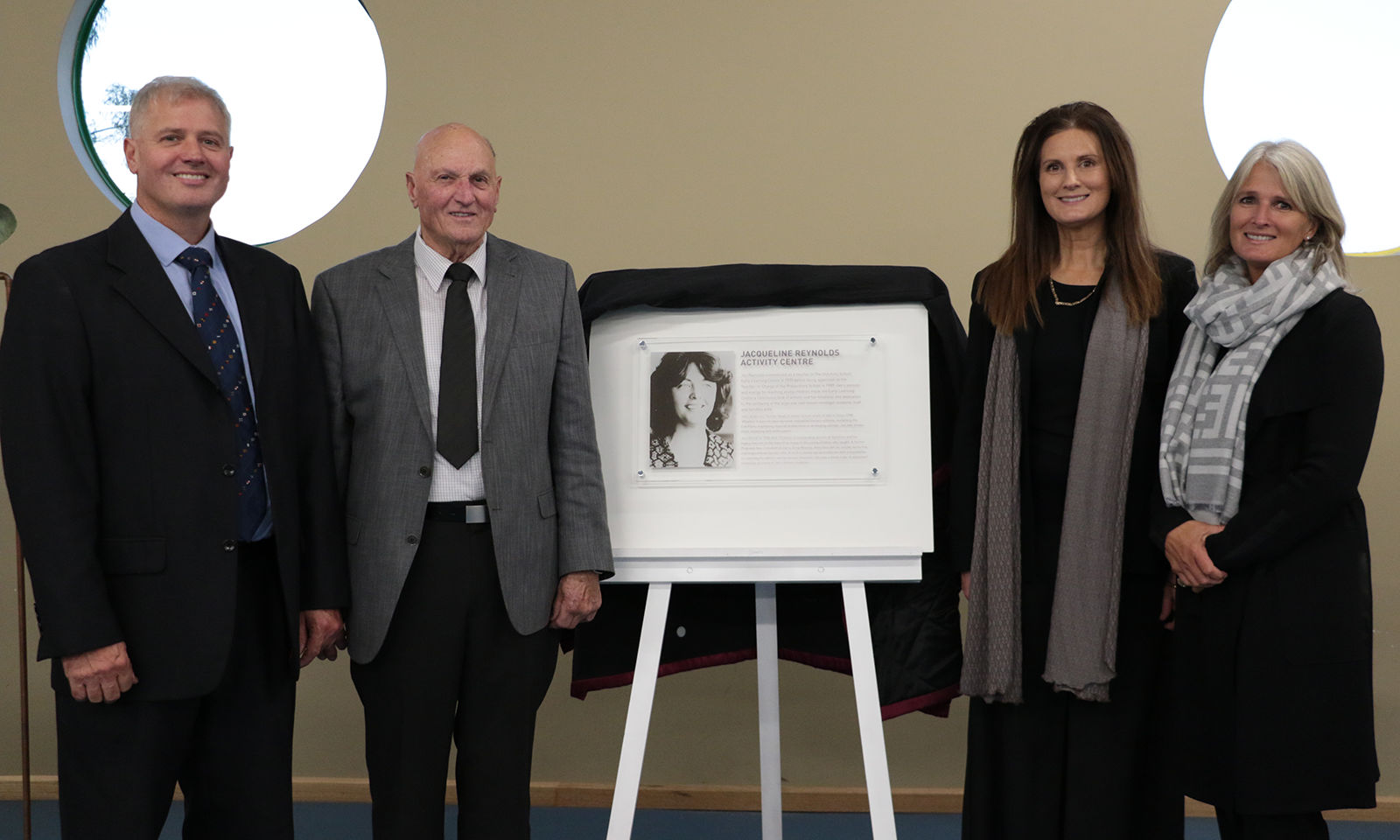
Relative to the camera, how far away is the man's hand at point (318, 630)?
189 centimetres

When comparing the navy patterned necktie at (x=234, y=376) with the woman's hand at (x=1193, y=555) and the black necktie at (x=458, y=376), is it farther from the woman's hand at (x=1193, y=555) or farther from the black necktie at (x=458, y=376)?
the woman's hand at (x=1193, y=555)

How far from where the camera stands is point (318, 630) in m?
1.90

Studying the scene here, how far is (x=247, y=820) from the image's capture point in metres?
1.79

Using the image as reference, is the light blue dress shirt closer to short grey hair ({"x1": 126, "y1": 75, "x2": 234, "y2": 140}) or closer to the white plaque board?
short grey hair ({"x1": 126, "y1": 75, "x2": 234, "y2": 140})

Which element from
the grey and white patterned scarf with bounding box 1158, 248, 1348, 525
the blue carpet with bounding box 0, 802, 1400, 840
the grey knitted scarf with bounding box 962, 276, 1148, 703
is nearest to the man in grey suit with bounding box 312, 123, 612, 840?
the grey knitted scarf with bounding box 962, 276, 1148, 703

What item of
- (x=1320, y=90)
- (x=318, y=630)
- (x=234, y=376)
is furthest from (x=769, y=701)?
(x=1320, y=90)

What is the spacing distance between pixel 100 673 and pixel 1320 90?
3459 millimetres

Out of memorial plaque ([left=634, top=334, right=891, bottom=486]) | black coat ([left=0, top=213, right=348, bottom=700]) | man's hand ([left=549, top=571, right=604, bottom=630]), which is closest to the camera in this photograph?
black coat ([left=0, top=213, right=348, bottom=700])

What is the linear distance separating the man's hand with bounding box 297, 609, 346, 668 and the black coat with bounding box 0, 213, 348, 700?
0.13m

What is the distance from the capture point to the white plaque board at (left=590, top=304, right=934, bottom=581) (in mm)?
2082

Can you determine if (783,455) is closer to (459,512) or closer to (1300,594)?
(459,512)

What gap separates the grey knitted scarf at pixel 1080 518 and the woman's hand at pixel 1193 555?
0.10 m

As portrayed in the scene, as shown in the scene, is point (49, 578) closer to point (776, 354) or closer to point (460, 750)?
point (460, 750)

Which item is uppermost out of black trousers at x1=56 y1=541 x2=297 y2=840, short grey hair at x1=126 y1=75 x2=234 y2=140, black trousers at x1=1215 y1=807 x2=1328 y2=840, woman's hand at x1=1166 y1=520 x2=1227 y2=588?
short grey hair at x1=126 y1=75 x2=234 y2=140
